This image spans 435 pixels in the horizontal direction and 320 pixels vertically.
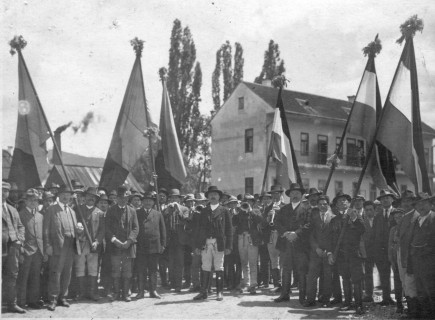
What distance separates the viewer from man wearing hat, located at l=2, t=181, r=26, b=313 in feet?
25.1

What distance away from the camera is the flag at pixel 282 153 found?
1216cm

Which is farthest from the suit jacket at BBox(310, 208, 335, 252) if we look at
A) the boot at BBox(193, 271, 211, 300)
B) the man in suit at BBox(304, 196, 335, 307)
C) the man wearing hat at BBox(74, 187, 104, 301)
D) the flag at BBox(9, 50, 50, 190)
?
the flag at BBox(9, 50, 50, 190)

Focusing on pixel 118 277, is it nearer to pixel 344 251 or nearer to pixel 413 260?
pixel 344 251

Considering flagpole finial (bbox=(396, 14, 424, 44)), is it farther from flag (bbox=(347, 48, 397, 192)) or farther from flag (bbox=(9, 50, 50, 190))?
flag (bbox=(9, 50, 50, 190))

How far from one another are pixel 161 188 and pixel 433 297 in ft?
21.8

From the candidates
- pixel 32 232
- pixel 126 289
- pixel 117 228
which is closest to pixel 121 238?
pixel 117 228

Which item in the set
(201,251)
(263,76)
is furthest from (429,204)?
(263,76)

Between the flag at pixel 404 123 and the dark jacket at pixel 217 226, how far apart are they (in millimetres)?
3293

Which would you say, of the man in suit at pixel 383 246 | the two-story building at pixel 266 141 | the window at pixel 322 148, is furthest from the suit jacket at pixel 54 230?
the window at pixel 322 148

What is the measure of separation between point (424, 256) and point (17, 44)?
307 inches

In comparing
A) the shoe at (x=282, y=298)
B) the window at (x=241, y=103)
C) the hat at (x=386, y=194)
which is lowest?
the shoe at (x=282, y=298)

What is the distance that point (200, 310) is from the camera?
8.33 m

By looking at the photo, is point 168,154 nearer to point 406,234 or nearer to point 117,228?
point 117,228

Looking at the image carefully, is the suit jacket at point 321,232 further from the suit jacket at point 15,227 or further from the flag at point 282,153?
the suit jacket at point 15,227
